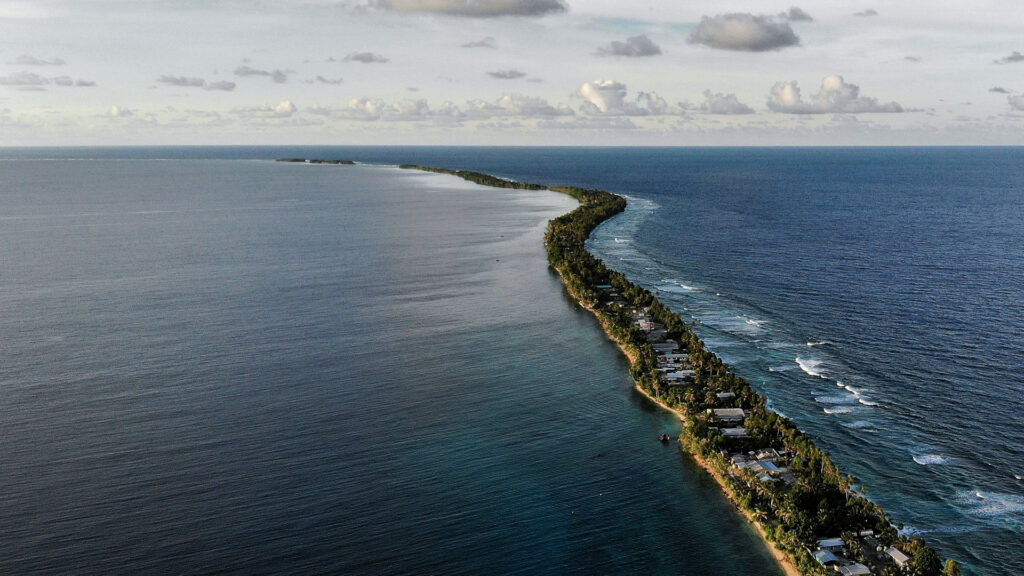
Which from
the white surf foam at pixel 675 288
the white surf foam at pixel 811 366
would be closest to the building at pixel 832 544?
the white surf foam at pixel 811 366

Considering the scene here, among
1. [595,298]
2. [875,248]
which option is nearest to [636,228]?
[875,248]

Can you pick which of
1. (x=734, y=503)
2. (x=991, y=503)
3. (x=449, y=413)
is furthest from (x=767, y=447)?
(x=449, y=413)

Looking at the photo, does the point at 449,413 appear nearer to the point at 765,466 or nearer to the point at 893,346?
the point at 765,466

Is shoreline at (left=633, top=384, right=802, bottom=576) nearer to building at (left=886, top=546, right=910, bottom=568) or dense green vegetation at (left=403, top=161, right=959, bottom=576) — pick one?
dense green vegetation at (left=403, top=161, right=959, bottom=576)

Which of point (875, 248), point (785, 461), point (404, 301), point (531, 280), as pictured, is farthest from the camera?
point (875, 248)

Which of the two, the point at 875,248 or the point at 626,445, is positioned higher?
the point at 875,248

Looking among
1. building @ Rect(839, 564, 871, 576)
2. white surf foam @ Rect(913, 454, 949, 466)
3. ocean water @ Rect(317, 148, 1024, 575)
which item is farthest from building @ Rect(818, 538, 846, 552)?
white surf foam @ Rect(913, 454, 949, 466)

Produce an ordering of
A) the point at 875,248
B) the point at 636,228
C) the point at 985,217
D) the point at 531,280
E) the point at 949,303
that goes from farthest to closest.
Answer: the point at 985,217, the point at 636,228, the point at 875,248, the point at 531,280, the point at 949,303

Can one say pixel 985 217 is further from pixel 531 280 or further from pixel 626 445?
pixel 626 445
